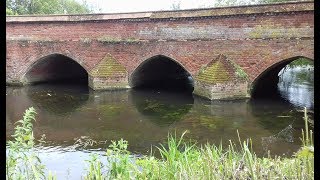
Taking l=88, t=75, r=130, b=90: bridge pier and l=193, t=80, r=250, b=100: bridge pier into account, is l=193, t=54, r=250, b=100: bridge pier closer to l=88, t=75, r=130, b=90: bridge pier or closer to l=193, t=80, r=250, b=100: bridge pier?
l=193, t=80, r=250, b=100: bridge pier

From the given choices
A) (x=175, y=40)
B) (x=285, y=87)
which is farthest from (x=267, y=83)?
(x=175, y=40)

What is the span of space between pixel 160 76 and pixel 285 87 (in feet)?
23.3

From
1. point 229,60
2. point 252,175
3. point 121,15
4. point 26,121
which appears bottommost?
point 252,175

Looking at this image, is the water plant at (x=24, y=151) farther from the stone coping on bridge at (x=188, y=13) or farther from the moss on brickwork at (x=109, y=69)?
the moss on brickwork at (x=109, y=69)

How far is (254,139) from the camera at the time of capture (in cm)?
997

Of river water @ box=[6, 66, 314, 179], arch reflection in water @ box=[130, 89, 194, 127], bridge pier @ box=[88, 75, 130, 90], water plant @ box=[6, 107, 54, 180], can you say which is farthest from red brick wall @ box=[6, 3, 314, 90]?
water plant @ box=[6, 107, 54, 180]

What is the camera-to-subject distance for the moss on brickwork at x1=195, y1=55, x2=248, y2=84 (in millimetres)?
15195

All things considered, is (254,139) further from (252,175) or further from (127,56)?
(127,56)

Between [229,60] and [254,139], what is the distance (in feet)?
20.4

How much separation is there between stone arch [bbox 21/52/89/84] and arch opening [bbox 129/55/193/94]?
2.74 meters

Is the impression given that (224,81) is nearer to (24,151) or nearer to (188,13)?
(188,13)

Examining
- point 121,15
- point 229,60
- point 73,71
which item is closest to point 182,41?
point 229,60

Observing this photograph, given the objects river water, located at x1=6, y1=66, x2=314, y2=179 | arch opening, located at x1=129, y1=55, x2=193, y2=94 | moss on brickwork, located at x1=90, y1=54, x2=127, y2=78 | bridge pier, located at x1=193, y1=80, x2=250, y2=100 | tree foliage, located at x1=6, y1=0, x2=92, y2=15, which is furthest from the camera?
tree foliage, located at x1=6, y1=0, x2=92, y2=15

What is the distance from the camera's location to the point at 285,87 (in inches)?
769
